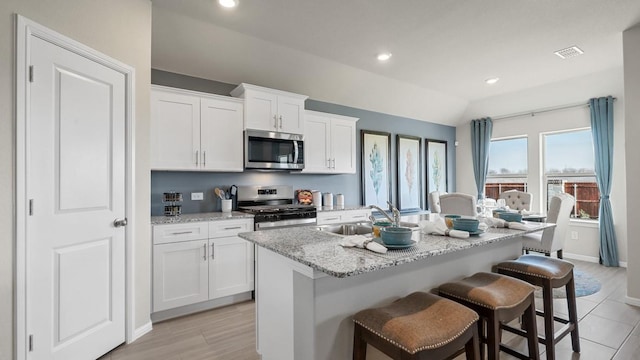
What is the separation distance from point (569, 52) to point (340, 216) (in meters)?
3.49

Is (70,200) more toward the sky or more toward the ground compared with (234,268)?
more toward the sky

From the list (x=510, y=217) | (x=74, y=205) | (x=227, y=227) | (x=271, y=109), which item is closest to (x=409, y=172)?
(x=271, y=109)

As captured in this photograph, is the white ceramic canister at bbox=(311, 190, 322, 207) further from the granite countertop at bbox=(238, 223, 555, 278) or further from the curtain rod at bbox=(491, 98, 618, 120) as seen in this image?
the curtain rod at bbox=(491, 98, 618, 120)

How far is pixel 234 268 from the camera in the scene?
314 cm

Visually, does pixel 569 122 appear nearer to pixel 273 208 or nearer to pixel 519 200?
pixel 519 200

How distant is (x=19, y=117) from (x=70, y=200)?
1.91 feet

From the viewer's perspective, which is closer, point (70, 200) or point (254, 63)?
point (70, 200)

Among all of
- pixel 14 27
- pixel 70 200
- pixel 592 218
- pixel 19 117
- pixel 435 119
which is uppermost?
pixel 435 119

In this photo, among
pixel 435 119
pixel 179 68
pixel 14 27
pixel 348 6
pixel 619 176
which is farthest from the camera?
pixel 435 119

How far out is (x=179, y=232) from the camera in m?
2.85

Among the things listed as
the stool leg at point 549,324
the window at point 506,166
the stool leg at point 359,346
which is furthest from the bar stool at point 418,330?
the window at point 506,166

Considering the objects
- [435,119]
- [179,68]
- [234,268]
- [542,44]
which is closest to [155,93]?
[179,68]

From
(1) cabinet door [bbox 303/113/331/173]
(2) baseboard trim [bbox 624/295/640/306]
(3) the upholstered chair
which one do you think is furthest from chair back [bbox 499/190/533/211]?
(1) cabinet door [bbox 303/113/331/173]

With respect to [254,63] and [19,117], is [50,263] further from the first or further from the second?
[254,63]
